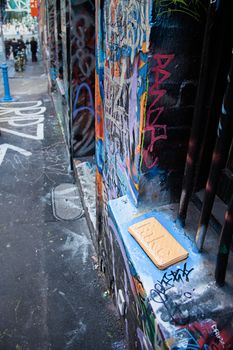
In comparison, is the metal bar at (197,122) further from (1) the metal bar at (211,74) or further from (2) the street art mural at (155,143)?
(2) the street art mural at (155,143)

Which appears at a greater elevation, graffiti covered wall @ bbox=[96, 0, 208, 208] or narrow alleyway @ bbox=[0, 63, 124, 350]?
graffiti covered wall @ bbox=[96, 0, 208, 208]

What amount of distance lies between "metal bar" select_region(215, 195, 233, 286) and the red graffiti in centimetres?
63

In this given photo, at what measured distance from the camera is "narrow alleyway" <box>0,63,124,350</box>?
9.26 ft

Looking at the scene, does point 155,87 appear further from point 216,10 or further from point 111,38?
point 111,38

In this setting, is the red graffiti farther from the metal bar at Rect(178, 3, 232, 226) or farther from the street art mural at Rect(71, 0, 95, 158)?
the street art mural at Rect(71, 0, 95, 158)

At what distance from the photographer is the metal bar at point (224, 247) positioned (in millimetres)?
1393

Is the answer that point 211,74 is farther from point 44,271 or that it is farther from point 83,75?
point 83,75

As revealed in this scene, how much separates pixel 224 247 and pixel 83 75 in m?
4.23

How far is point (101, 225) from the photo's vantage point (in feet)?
10.7

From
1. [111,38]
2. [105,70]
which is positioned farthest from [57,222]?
[111,38]

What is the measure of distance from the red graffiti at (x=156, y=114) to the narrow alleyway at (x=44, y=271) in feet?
6.15

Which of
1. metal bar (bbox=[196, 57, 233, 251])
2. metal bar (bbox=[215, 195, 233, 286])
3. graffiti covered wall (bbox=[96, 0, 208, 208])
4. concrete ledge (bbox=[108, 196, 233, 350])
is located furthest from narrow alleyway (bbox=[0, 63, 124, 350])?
metal bar (bbox=[196, 57, 233, 251])

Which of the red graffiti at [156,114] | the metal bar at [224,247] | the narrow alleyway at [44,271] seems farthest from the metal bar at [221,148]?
the narrow alleyway at [44,271]

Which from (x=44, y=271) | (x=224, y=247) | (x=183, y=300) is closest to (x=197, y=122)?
(x=224, y=247)
